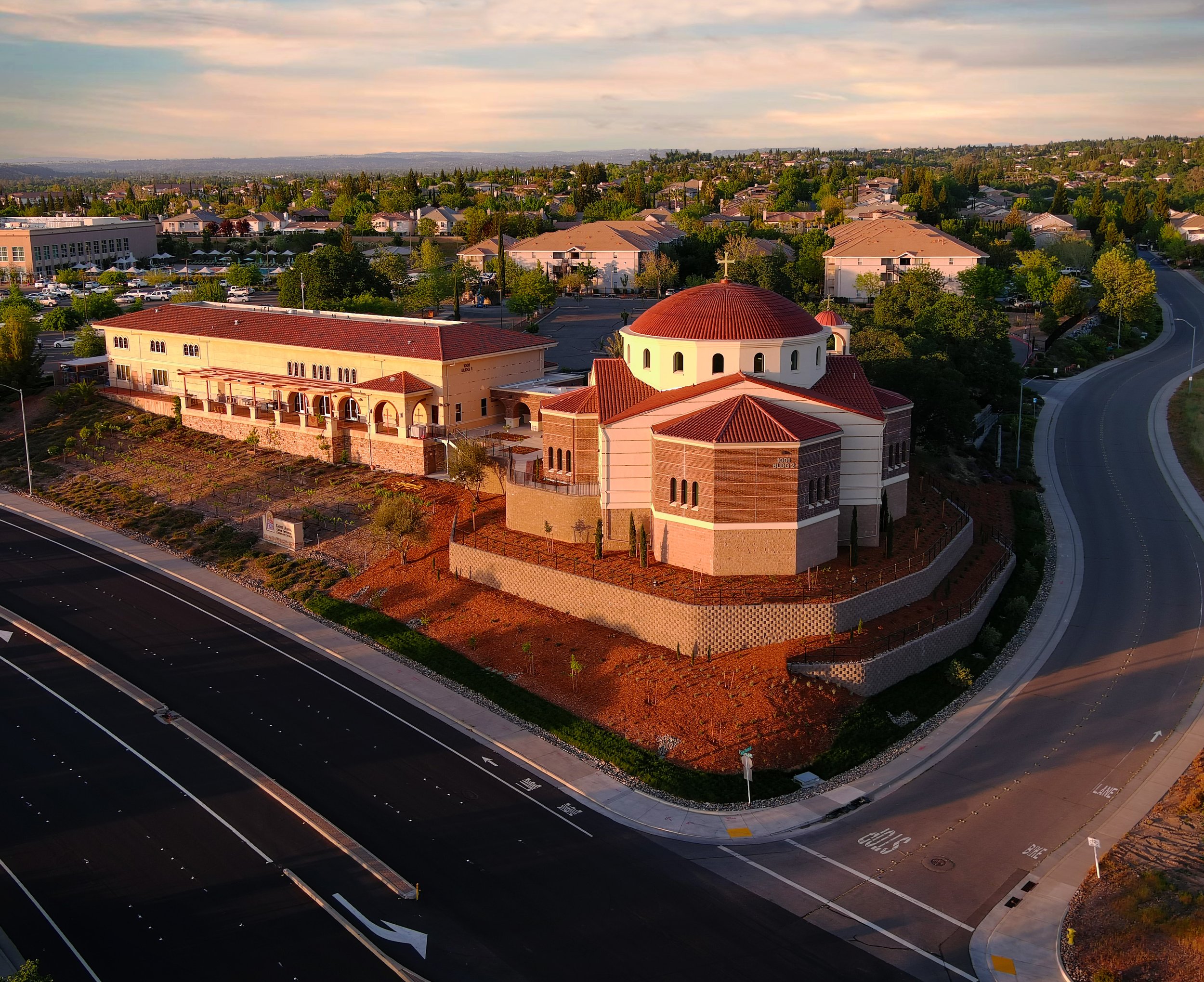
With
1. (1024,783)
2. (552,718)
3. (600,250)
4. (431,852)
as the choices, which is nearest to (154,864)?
(431,852)

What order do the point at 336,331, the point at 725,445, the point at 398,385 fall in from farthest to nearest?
1. the point at 336,331
2. the point at 398,385
3. the point at 725,445

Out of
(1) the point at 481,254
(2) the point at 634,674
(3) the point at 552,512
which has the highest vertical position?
(1) the point at 481,254

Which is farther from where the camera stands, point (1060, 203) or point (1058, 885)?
point (1060, 203)

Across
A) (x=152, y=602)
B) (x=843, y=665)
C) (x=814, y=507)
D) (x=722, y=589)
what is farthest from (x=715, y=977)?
(x=152, y=602)

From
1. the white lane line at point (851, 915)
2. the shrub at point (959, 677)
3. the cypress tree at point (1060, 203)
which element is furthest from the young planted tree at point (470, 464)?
the cypress tree at point (1060, 203)

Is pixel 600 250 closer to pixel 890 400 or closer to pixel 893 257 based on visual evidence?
pixel 893 257

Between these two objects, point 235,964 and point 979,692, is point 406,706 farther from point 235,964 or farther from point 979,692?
point 979,692

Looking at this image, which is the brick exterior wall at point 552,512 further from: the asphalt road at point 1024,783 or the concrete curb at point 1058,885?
the concrete curb at point 1058,885
